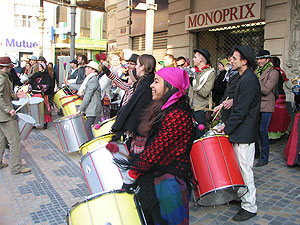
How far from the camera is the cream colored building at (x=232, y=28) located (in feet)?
23.6

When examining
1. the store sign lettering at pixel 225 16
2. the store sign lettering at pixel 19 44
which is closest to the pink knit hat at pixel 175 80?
the store sign lettering at pixel 225 16

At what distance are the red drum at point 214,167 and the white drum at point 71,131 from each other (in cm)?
310

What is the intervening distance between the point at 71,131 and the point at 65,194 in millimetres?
1632

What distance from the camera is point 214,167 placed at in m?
3.32

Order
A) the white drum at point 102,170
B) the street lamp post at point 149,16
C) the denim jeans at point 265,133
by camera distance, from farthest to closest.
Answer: the street lamp post at point 149,16
the denim jeans at point 265,133
the white drum at point 102,170

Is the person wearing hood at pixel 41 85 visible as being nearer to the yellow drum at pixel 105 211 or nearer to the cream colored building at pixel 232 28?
the cream colored building at pixel 232 28

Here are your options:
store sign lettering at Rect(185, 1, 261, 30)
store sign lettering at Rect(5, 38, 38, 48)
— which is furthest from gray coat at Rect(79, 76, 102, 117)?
store sign lettering at Rect(5, 38, 38, 48)

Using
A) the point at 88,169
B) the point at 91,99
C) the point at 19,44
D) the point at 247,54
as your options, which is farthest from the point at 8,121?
the point at 19,44

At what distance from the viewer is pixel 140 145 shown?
319 centimetres

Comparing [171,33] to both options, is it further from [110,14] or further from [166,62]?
[110,14]

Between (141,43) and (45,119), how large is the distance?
6.34 m

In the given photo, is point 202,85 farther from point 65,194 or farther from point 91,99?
point 65,194

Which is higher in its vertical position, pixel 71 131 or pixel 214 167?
pixel 214 167

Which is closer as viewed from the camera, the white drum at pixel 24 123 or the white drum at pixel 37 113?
the white drum at pixel 24 123
